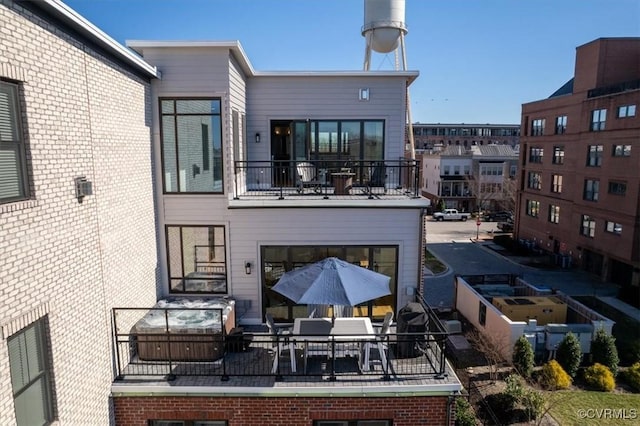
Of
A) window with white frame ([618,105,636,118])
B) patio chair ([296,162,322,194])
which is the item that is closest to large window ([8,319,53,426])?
patio chair ([296,162,322,194])

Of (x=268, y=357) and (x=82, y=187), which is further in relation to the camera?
(x=268, y=357)

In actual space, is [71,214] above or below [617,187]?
above

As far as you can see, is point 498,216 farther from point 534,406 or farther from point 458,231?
point 534,406

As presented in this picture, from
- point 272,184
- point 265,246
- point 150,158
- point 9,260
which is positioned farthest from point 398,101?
point 9,260

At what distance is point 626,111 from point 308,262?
25255 millimetres

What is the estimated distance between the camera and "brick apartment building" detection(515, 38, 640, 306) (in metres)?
23.6

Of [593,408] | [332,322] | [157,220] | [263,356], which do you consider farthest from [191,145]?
[593,408]

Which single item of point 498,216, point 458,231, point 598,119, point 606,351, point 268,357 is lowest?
point 458,231

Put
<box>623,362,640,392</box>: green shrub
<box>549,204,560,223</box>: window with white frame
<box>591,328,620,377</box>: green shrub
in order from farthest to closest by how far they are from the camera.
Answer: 1. <box>549,204,560,223</box>: window with white frame
2. <box>591,328,620,377</box>: green shrub
3. <box>623,362,640,392</box>: green shrub

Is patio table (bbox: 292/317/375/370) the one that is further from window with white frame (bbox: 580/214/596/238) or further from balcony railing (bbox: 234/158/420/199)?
window with white frame (bbox: 580/214/596/238)

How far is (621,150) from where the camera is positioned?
2439cm

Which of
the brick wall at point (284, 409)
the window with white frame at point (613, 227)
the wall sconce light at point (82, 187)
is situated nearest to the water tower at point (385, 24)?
the brick wall at point (284, 409)

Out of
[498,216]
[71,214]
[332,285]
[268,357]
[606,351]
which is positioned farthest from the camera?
[498,216]

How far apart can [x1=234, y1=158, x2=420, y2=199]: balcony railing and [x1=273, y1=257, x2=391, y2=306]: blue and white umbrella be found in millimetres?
2510
